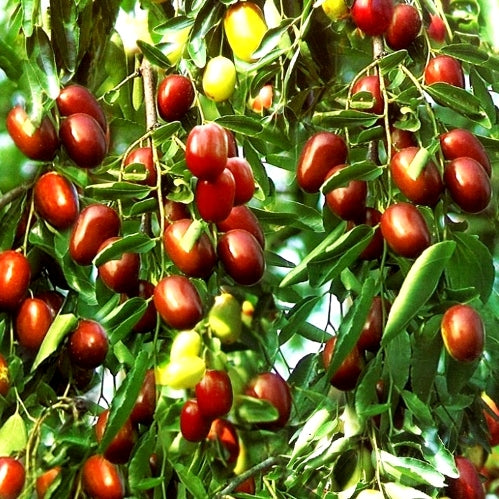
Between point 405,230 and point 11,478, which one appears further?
point 11,478

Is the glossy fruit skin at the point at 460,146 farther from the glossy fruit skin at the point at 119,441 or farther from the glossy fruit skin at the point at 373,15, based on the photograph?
the glossy fruit skin at the point at 119,441

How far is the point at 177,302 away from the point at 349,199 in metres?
0.20

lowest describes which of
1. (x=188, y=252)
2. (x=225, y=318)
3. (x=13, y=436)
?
(x=13, y=436)

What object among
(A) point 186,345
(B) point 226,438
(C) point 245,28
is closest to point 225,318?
(A) point 186,345

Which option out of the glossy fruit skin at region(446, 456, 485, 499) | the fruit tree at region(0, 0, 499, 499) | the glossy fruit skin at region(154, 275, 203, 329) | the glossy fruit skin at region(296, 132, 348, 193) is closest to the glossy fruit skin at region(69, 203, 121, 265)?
the fruit tree at region(0, 0, 499, 499)

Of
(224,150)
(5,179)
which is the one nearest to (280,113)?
(224,150)

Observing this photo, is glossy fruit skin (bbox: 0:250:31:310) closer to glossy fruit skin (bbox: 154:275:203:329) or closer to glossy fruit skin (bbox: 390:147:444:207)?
glossy fruit skin (bbox: 154:275:203:329)

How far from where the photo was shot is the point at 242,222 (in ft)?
3.71

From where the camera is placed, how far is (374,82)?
1144 mm

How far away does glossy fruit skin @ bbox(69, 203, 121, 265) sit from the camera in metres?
1.11

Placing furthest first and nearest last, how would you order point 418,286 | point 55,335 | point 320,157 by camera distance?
point 55,335 < point 320,157 < point 418,286

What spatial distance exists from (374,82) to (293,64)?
0.37 feet

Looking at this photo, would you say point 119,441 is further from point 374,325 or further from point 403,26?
point 403,26

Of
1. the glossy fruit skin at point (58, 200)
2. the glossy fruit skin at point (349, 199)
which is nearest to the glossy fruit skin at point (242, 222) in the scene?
the glossy fruit skin at point (349, 199)
